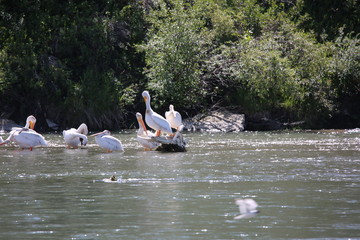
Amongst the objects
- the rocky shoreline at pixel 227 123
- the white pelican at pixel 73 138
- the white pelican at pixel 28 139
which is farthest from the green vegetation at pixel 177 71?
the white pelican at pixel 73 138

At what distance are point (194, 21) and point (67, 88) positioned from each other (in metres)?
7.00

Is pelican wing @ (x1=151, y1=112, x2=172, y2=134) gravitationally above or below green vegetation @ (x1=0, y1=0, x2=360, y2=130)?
below

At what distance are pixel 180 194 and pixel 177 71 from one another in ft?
75.3

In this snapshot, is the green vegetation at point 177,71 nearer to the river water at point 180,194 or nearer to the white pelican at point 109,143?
the white pelican at point 109,143

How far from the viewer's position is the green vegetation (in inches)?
1284

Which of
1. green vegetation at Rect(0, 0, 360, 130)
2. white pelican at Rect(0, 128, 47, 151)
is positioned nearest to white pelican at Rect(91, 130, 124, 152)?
white pelican at Rect(0, 128, 47, 151)

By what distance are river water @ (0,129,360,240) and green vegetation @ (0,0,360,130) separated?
12.8m

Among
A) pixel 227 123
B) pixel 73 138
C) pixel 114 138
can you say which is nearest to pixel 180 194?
pixel 114 138

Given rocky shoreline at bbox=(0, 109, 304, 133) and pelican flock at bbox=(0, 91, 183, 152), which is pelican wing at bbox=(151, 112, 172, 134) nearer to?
pelican flock at bbox=(0, 91, 183, 152)

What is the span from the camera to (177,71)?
34312 mm

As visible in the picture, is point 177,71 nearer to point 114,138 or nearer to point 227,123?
point 227,123

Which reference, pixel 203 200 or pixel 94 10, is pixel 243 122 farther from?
pixel 203 200

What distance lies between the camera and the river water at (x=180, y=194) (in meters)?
8.86

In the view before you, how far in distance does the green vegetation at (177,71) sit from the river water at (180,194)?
1280 centimetres
